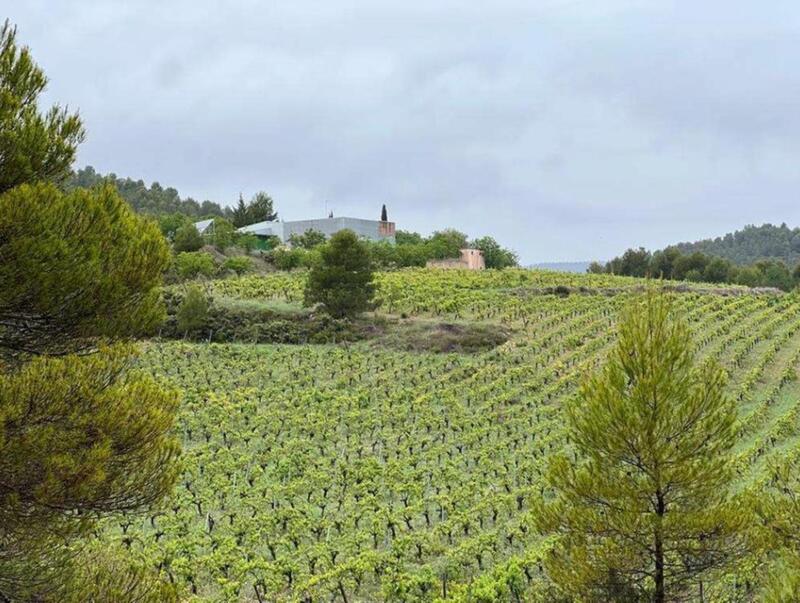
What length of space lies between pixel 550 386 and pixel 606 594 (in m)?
15.0

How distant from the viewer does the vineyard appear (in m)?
9.95

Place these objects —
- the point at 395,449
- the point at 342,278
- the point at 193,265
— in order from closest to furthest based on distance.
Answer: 1. the point at 395,449
2. the point at 342,278
3. the point at 193,265

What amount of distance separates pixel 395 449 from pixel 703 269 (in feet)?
183

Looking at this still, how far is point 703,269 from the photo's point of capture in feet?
212

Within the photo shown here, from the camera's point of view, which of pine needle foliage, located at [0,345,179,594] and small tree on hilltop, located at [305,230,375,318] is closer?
pine needle foliage, located at [0,345,179,594]

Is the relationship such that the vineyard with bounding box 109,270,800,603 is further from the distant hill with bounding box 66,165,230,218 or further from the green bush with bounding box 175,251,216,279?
the distant hill with bounding box 66,165,230,218

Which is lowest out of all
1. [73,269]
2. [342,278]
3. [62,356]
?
[62,356]

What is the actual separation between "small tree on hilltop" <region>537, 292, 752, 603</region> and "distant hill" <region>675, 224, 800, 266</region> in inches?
4180

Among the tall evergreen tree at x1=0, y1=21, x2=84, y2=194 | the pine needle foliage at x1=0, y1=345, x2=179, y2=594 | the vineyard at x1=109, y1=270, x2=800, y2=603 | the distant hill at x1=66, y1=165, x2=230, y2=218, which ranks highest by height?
the distant hill at x1=66, y1=165, x2=230, y2=218

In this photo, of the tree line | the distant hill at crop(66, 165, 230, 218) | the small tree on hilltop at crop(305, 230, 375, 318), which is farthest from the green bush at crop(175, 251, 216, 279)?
the distant hill at crop(66, 165, 230, 218)

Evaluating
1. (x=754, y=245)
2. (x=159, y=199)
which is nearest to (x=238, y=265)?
(x=159, y=199)

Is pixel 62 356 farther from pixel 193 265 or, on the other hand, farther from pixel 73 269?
pixel 193 265

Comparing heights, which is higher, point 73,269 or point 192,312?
point 73,269

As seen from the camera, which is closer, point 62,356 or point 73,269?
point 73,269
